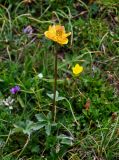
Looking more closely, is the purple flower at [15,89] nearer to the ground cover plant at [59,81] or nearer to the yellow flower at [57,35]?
the ground cover plant at [59,81]

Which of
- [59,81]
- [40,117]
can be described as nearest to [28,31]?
[59,81]

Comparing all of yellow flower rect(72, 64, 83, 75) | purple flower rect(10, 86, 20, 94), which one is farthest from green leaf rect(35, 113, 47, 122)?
yellow flower rect(72, 64, 83, 75)

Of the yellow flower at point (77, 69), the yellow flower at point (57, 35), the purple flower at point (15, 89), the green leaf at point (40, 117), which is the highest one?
the yellow flower at point (57, 35)

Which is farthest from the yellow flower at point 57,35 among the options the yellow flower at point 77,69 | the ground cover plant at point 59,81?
the yellow flower at point 77,69

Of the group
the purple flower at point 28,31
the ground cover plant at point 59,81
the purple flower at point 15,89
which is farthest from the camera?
the purple flower at point 28,31

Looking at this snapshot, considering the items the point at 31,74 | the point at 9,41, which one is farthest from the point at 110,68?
the point at 9,41

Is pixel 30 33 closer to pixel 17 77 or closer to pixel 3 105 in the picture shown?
pixel 17 77

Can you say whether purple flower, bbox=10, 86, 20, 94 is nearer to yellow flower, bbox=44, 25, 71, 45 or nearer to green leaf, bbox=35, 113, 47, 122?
green leaf, bbox=35, 113, 47, 122

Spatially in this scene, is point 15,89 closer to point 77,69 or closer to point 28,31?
point 77,69
